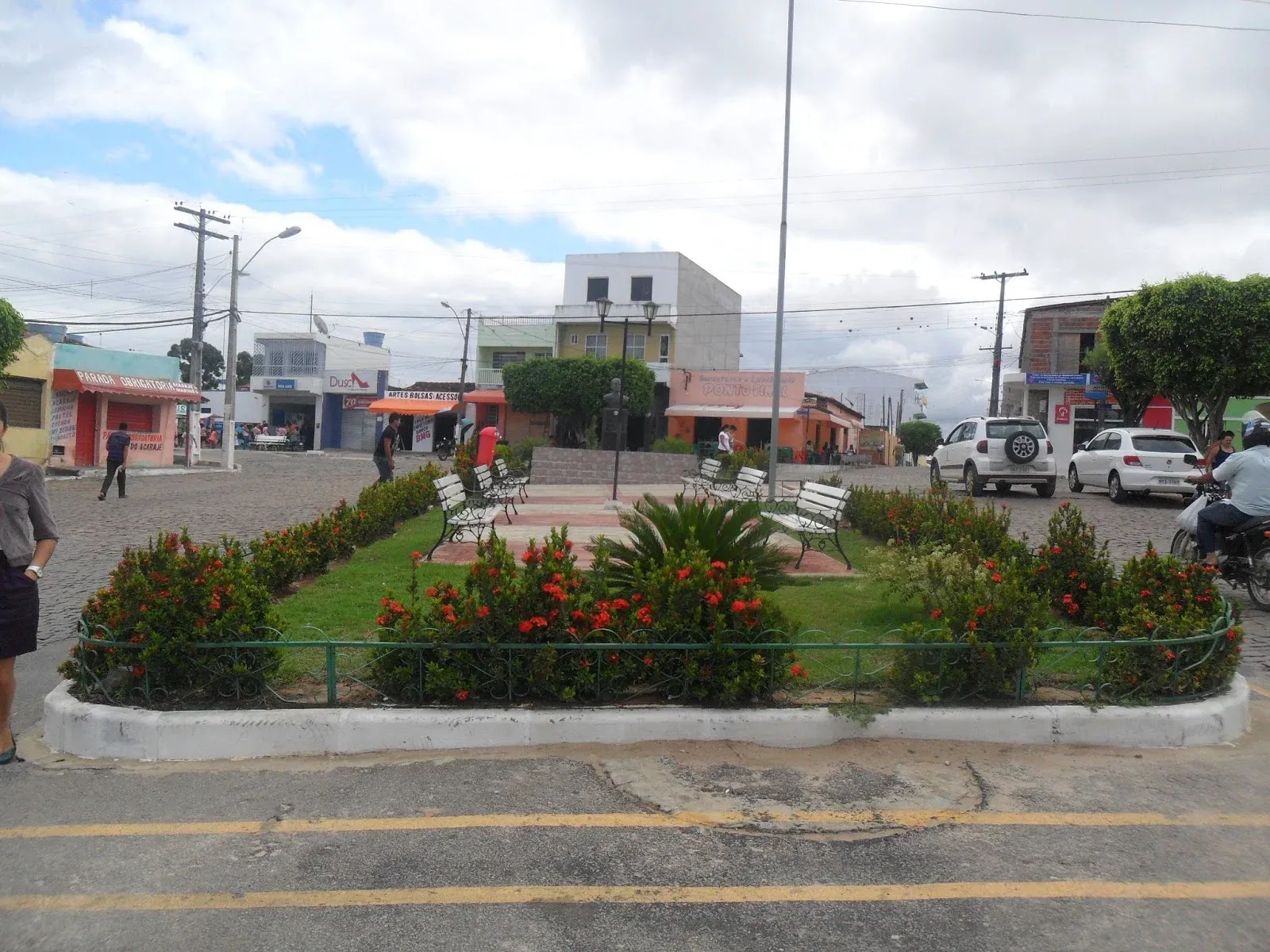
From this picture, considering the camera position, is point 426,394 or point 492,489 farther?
point 426,394

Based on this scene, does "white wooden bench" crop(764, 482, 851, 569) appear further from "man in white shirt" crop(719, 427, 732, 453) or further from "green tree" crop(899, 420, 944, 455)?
"green tree" crop(899, 420, 944, 455)

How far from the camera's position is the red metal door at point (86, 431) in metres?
30.1

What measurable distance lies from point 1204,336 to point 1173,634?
1800 centimetres

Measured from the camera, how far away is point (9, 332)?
69.5ft

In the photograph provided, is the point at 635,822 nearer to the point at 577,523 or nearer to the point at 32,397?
the point at 577,523

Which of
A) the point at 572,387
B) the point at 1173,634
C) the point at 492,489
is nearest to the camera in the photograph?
the point at 1173,634

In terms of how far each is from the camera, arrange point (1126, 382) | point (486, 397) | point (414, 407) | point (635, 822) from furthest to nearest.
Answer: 1. point (414, 407)
2. point (486, 397)
3. point (1126, 382)
4. point (635, 822)

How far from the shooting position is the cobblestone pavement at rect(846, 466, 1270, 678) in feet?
25.0

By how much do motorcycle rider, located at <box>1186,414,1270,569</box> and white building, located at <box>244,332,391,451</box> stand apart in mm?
54446

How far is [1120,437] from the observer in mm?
19469

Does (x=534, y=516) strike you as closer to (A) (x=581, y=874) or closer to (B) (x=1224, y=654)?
(B) (x=1224, y=654)

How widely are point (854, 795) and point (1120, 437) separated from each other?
56.4 feet

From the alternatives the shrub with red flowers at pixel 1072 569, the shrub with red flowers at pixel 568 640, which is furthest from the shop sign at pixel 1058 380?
the shrub with red flowers at pixel 568 640

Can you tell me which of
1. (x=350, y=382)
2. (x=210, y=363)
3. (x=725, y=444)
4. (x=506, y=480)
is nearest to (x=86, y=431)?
(x=506, y=480)
